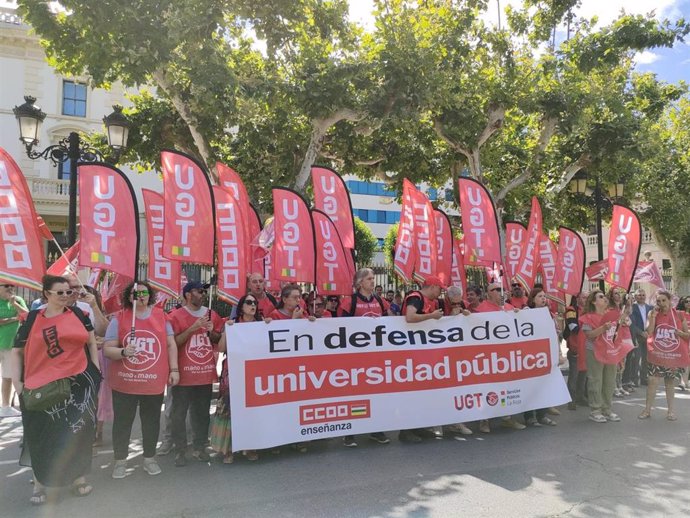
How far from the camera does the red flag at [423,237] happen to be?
7.68 metres

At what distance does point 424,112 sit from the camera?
1229 cm

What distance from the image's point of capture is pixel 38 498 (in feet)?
13.6

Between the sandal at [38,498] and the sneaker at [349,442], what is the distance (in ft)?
9.33

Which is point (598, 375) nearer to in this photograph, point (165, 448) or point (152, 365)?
point (165, 448)

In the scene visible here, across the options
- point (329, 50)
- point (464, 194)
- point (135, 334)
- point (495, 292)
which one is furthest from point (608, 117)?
point (135, 334)

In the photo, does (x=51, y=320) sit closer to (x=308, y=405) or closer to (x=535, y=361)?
(x=308, y=405)

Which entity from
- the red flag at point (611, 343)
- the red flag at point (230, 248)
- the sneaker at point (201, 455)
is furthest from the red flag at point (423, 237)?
the sneaker at point (201, 455)

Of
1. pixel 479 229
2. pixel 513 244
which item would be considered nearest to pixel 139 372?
pixel 479 229

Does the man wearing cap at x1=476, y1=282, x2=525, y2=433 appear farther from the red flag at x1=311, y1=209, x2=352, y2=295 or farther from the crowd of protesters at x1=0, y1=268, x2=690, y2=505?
the red flag at x1=311, y1=209, x2=352, y2=295

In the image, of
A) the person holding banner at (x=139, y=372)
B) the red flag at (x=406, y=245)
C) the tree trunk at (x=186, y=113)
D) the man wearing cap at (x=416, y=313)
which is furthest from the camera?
the tree trunk at (x=186, y=113)

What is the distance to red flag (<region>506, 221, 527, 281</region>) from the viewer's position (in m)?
9.83

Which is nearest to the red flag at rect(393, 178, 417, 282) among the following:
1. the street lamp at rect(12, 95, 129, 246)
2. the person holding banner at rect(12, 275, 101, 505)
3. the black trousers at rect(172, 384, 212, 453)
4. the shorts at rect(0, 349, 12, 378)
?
the black trousers at rect(172, 384, 212, 453)

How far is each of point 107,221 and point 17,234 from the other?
0.73 m

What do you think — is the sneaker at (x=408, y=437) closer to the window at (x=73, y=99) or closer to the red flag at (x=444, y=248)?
the red flag at (x=444, y=248)
